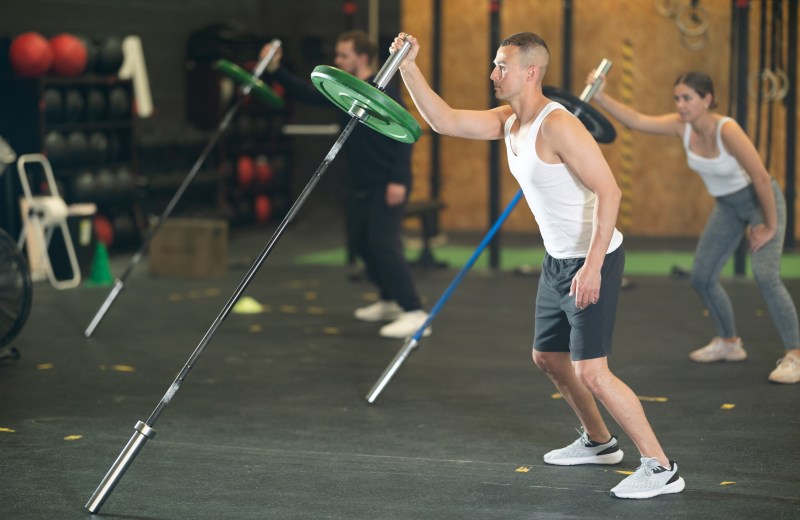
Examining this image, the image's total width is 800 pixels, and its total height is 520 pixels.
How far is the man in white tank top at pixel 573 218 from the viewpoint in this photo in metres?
3.60

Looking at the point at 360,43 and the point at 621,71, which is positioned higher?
the point at 360,43

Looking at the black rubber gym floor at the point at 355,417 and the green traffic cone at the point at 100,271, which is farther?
the green traffic cone at the point at 100,271

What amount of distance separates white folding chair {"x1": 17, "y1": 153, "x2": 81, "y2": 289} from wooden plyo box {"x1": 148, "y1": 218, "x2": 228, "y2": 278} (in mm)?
592

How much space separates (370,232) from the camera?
667cm

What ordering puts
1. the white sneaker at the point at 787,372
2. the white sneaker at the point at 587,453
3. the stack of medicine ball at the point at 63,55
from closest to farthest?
1. the white sneaker at the point at 587,453
2. the white sneaker at the point at 787,372
3. the stack of medicine ball at the point at 63,55

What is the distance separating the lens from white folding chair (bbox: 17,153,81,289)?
28.2 ft

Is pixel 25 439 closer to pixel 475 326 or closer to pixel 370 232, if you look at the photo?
pixel 370 232

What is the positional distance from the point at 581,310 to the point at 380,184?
117 inches

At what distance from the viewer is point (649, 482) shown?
375 cm

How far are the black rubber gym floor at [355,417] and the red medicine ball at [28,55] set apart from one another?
1833 millimetres

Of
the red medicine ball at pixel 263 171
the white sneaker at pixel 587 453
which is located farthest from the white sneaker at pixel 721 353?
the red medicine ball at pixel 263 171

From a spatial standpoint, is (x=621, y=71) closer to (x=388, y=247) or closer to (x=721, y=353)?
(x=388, y=247)

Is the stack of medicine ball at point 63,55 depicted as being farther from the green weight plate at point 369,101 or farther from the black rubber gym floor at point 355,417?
the green weight plate at point 369,101

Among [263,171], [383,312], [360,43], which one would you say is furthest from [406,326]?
[263,171]
